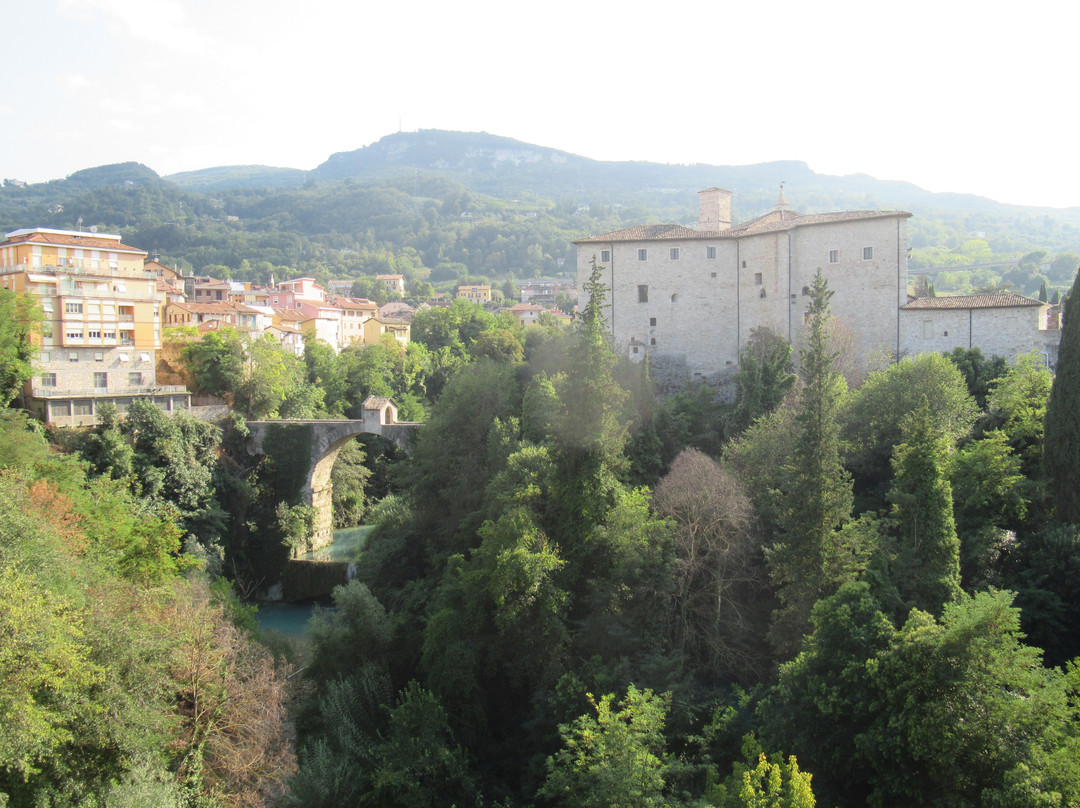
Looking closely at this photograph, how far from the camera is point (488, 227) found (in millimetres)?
155500

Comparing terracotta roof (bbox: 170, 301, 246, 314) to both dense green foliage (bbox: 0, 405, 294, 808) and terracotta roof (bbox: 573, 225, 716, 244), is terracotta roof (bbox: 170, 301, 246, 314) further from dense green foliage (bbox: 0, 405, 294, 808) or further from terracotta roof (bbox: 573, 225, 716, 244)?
dense green foliage (bbox: 0, 405, 294, 808)

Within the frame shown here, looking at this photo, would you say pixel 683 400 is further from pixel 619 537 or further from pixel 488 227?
pixel 488 227

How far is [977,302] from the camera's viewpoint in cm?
2952

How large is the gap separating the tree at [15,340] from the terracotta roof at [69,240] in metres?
4.53

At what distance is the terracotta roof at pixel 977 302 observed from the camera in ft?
94.8

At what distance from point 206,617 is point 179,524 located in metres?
17.4

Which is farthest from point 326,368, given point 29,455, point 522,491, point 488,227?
point 488,227

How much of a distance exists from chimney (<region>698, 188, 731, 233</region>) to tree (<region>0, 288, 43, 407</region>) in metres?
31.2

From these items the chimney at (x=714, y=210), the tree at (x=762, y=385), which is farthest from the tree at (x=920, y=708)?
the chimney at (x=714, y=210)

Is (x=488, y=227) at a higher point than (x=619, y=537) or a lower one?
higher

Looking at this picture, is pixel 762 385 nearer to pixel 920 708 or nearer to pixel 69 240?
pixel 920 708

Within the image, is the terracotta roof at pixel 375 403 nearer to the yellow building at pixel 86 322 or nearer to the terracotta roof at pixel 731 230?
the yellow building at pixel 86 322

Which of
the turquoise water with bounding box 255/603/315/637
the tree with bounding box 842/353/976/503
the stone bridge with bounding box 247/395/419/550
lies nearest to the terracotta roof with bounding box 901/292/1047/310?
the tree with bounding box 842/353/976/503

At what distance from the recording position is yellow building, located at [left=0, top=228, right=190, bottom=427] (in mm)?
35656
